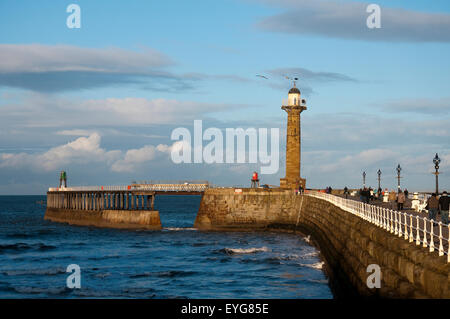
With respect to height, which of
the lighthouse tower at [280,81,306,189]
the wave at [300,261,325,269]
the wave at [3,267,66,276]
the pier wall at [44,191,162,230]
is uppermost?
the lighthouse tower at [280,81,306,189]

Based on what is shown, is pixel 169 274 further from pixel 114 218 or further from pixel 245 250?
pixel 114 218

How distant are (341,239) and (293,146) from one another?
44.9 metres

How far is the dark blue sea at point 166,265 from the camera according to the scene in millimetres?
31188

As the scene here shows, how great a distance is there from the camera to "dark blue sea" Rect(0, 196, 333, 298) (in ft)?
102

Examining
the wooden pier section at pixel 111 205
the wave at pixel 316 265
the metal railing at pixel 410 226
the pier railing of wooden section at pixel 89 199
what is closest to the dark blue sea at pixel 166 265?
the wave at pixel 316 265

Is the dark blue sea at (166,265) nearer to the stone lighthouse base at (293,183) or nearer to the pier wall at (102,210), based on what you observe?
the pier wall at (102,210)

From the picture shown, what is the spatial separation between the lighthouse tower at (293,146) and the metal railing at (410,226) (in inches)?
1374

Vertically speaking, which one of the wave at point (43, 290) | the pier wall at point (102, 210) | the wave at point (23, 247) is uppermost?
the pier wall at point (102, 210)

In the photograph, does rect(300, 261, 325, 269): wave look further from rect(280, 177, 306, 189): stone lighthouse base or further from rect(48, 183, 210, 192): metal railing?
rect(280, 177, 306, 189): stone lighthouse base

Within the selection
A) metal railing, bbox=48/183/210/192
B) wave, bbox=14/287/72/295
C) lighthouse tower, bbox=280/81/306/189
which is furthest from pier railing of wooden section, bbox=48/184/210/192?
wave, bbox=14/287/72/295

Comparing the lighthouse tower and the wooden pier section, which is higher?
the lighthouse tower

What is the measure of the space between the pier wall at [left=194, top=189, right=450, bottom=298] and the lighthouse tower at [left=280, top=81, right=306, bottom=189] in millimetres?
6262
